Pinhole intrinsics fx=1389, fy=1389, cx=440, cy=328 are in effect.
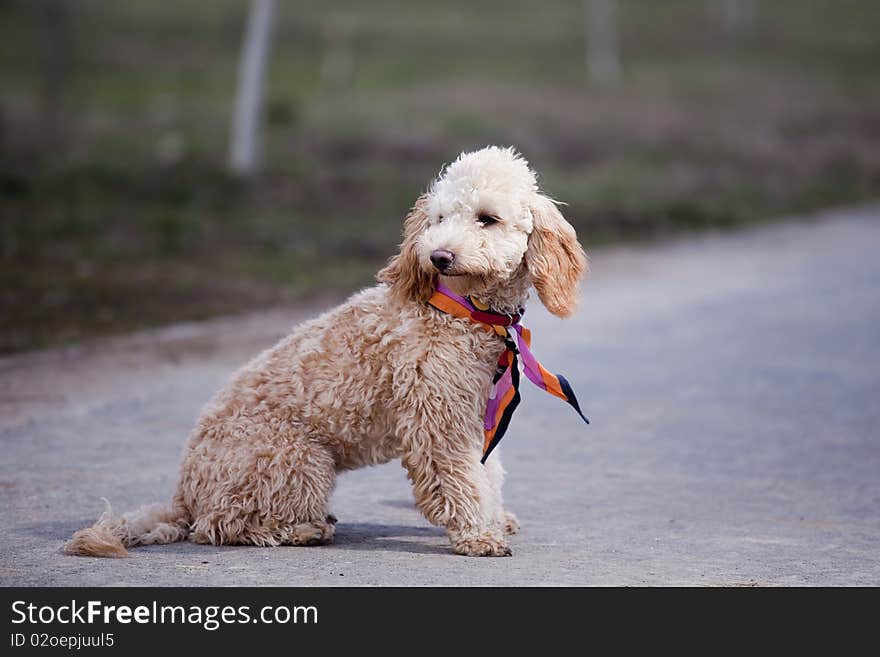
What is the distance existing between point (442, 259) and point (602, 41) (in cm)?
5323

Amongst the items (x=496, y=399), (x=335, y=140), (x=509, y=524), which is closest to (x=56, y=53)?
(x=335, y=140)

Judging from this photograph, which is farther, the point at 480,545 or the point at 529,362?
the point at 529,362

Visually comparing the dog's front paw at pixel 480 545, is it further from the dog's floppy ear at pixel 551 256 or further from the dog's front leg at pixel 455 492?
the dog's floppy ear at pixel 551 256

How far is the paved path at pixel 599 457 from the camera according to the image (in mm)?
5461

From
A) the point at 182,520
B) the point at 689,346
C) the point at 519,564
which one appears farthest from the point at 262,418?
the point at 689,346

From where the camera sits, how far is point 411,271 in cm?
564

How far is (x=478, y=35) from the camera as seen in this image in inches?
2403

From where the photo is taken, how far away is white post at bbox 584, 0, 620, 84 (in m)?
49.1

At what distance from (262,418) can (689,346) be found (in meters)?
6.68

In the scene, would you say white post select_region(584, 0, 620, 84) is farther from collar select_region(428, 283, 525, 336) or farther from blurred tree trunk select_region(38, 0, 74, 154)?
collar select_region(428, 283, 525, 336)

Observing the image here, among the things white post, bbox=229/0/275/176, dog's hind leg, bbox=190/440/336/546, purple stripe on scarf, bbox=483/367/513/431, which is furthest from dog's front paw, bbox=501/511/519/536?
white post, bbox=229/0/275/176

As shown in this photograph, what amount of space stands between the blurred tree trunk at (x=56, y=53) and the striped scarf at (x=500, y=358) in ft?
86.3

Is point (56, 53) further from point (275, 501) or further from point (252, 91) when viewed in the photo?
point (275, 501)

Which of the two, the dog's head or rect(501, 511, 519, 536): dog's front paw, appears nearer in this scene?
the dog's head
